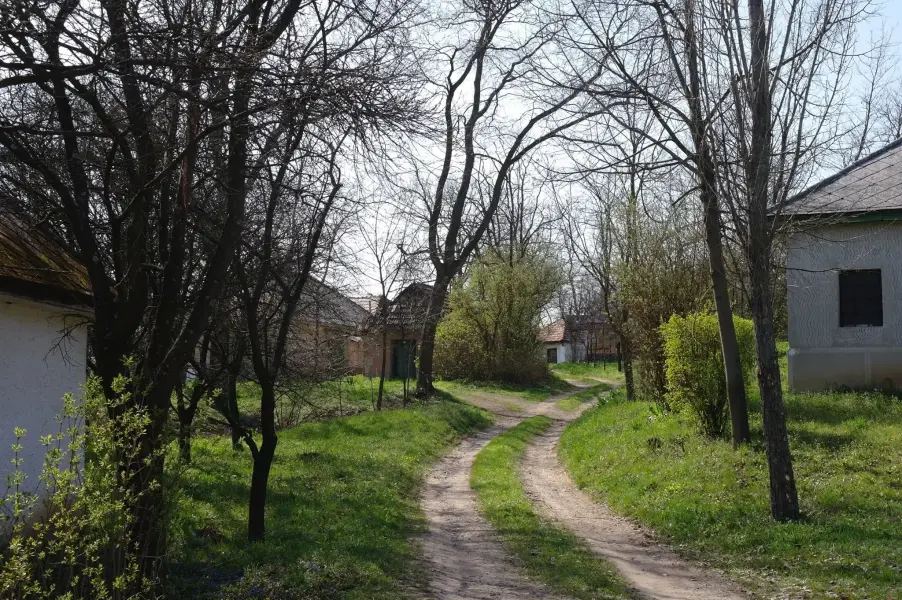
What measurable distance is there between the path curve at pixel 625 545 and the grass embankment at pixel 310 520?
206cm

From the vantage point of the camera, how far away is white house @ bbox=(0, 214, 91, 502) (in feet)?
22.2

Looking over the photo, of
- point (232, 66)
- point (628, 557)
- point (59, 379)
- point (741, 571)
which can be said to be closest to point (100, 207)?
point (59, 379)

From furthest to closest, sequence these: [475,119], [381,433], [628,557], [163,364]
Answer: [475,119] → [381,433] → [628,557] → [163,364]

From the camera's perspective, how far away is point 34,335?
724 cm

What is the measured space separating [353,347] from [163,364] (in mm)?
29848

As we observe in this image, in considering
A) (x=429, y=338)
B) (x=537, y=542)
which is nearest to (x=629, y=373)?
(x=429, y=338)

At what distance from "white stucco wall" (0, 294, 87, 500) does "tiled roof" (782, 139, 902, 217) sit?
38.6 ft

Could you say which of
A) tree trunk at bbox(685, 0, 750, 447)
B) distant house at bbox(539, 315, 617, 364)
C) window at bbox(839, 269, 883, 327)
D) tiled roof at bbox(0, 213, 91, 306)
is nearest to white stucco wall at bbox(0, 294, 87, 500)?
tiled roof at bbox(0, 213, 91, 306)

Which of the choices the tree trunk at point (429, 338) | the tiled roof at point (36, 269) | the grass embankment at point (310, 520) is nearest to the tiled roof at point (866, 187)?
the grass embankment at point (310, 520)

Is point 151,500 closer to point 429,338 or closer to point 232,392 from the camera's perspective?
point 232,392

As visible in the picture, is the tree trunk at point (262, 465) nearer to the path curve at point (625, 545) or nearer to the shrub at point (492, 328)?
the path curve at point (625, 545)

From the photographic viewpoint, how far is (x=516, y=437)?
1994cm

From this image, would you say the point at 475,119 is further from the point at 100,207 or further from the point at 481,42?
the point at 100,207

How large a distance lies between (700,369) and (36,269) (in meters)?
10.4
